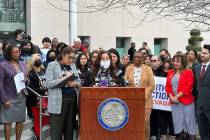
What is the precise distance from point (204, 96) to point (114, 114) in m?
1.82

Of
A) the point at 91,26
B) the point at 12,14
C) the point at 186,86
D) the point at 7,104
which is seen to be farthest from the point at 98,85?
the point at 91,26

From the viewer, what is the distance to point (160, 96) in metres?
11.5

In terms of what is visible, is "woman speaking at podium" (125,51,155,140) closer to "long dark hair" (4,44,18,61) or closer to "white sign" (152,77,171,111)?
"white sign" (152,77,171,111)

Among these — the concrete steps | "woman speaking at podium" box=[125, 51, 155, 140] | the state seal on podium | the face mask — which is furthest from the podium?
the concrete steps

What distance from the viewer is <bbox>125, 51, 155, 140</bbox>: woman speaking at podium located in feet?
34.1

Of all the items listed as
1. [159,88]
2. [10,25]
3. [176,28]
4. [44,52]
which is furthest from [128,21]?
[159,88]

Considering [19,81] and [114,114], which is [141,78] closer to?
[114,114]

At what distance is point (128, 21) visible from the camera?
25531 millimetres

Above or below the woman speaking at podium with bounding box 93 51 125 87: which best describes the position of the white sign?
below

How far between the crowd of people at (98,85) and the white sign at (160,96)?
0.40ft

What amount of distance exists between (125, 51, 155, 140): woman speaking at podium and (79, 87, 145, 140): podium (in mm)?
2108

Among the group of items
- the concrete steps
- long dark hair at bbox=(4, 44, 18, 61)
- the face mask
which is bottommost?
the concrete steps

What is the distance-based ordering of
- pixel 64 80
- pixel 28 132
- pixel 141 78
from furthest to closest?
pixel 28 132 < pixel 141 78 < pixel 64 80

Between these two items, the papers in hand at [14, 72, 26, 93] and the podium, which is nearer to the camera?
the podium
